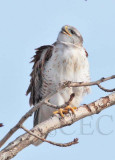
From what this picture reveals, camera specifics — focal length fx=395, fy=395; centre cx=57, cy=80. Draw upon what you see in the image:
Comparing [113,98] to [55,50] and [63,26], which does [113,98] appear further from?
[63,26]

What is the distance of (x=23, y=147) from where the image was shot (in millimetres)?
4285

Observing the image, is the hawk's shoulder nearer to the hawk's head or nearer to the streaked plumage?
the streaked plumage

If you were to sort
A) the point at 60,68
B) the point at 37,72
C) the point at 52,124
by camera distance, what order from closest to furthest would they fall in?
the point at 52,124
the point at 60,68
the point at 37,72

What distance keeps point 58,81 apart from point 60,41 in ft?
2.50

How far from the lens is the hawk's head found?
263 inches

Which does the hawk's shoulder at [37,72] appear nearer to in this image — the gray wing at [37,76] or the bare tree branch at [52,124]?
the gray wing at [37,76]

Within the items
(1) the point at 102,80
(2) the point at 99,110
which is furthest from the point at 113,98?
(1) the point at 102,80

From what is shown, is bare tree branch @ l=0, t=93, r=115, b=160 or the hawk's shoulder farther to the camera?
the hawk's shoulder

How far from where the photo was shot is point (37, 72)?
6754 millimetres

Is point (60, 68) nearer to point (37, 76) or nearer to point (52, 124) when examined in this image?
point (37, 76)

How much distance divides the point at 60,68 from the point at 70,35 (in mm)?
790

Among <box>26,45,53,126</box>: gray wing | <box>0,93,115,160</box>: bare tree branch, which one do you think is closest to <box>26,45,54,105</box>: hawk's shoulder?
<box>26,45,53,126</box>: gray wing

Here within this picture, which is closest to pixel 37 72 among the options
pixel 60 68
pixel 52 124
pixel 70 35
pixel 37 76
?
pixel 37 76

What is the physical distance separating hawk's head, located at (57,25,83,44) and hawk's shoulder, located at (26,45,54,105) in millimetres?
267
